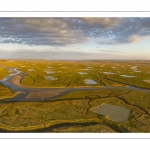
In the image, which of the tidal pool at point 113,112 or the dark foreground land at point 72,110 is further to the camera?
the tidal pool at point 113,112

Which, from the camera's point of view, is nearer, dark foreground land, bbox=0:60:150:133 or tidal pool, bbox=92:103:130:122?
dark foreground land, bbox=0:60:150:133

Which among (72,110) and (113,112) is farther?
(72,110)
